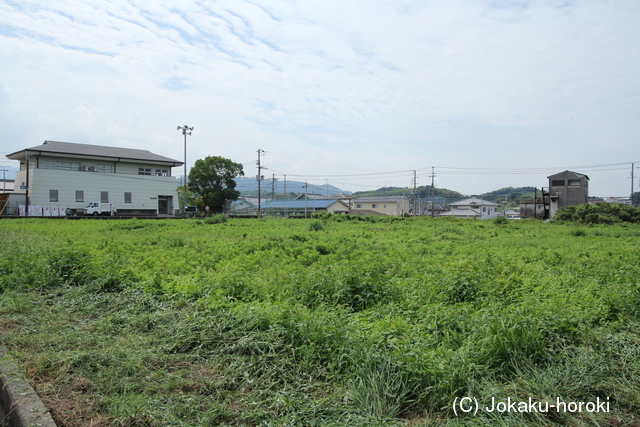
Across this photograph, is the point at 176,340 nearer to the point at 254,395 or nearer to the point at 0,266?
the point at 254,395

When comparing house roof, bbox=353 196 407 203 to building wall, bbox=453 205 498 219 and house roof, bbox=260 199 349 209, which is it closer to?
house roof, bbox=260 199 349 209

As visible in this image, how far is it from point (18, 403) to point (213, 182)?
4524cm

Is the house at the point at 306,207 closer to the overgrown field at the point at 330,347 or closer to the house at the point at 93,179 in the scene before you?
the house at the point at 93,179

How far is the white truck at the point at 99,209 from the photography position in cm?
3566

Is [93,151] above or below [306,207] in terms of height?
above

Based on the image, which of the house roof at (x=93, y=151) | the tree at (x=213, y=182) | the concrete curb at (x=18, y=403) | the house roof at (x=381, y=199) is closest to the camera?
the concrete curb at (x=18, y=403)

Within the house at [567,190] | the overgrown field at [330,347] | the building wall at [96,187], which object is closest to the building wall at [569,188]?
the house at [567,190]

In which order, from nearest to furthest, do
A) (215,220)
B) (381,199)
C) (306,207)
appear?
(215,220), (306,207), (381,199)

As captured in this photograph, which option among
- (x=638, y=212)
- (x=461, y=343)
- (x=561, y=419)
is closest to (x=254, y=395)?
(x=461, y=343)

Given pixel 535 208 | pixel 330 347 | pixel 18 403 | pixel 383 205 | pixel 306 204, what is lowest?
pixel 18 403

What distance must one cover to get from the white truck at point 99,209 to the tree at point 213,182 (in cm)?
1108

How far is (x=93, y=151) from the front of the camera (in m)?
38.5

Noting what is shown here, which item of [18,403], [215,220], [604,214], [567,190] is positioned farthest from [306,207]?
[18,403]

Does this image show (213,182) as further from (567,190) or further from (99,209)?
(567,190)
